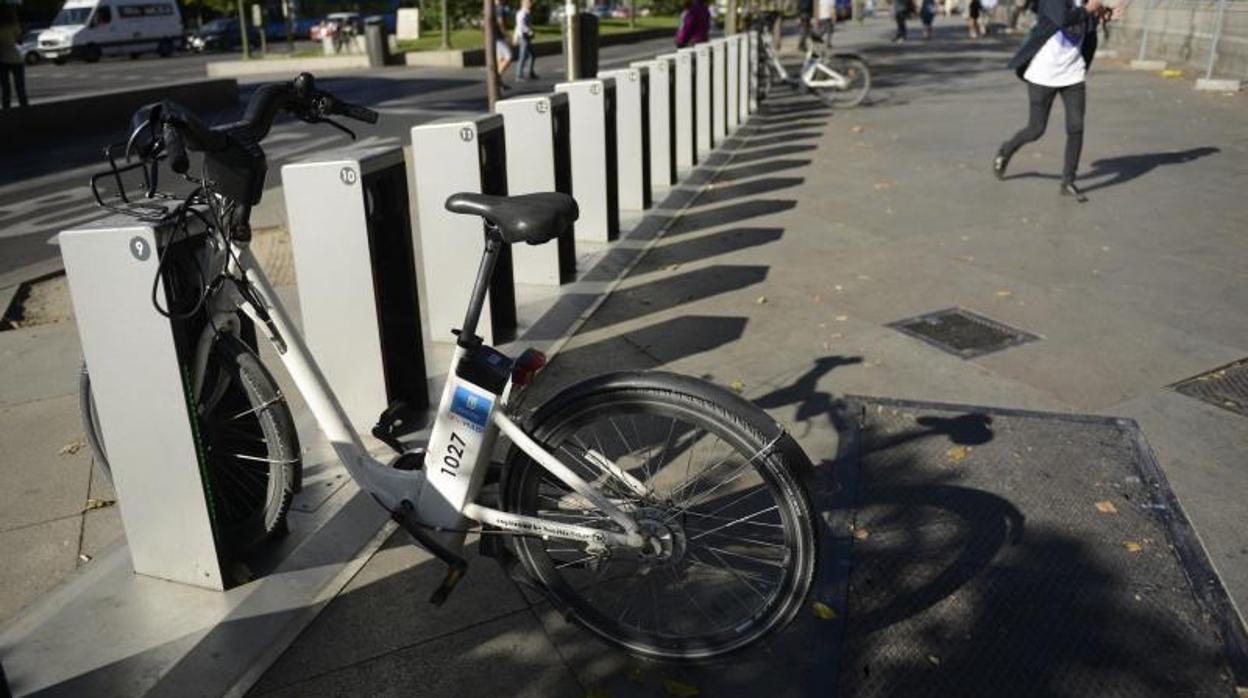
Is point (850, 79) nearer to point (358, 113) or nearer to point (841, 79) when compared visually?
point (841, 79)

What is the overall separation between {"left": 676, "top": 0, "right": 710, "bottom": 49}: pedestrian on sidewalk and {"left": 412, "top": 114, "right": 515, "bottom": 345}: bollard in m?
9.68

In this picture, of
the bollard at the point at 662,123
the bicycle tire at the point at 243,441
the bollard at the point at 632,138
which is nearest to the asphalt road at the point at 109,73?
the bollard at the point at 662,123

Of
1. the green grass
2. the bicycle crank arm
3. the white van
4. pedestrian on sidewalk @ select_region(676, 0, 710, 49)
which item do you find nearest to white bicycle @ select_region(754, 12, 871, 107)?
pedestrian on sidewalk @ select_region(676, 0, 710, 49)

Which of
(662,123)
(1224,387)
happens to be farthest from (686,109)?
(1224,387)

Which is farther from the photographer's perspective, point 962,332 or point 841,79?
point 841,79

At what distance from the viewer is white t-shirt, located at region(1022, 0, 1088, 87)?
793cm

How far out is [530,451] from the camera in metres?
2.63

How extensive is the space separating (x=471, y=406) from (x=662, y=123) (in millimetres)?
7342

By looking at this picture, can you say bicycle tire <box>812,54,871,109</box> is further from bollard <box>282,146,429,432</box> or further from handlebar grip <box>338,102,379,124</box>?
handlebar grip <box>338,102,379,124</box>

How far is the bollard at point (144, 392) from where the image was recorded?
9.01 ft

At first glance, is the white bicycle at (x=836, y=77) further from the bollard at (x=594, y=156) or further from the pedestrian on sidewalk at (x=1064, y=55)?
the bollard at (x=594, y=156)

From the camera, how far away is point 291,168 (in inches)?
155

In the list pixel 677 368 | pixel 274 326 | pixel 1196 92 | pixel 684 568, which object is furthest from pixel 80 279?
pixel 1196 92

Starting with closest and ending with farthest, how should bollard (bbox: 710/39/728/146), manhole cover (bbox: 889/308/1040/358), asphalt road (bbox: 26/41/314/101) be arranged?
manhole cover (bbox: 889/308/1040/358), bollard (bbox: 710/39/728/146), asphalt road (bbox: 26/41/314/101)
